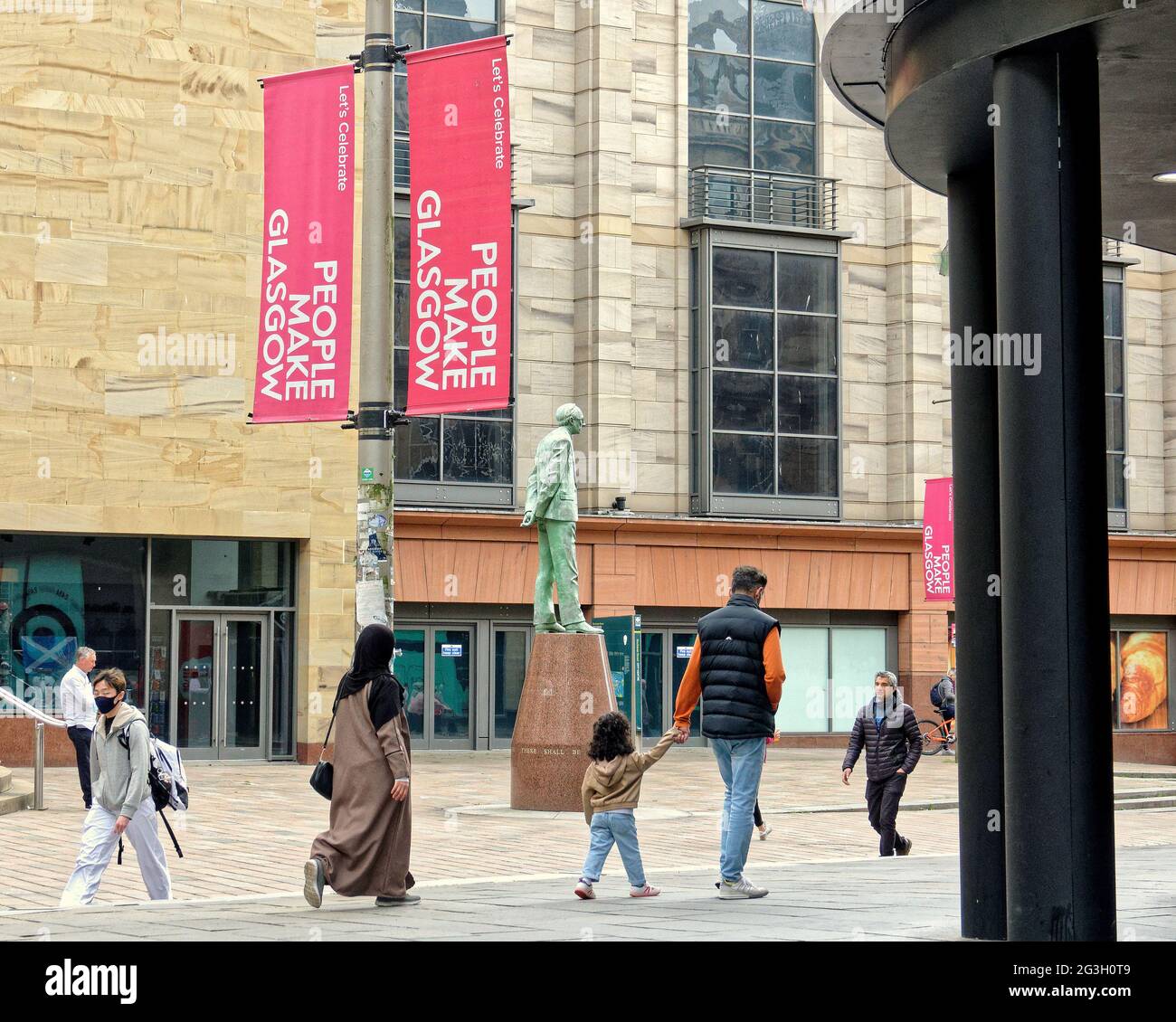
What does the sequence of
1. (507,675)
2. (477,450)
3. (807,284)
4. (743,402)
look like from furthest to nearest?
(807,284) < (743,402) < (507,675) < (477,450)

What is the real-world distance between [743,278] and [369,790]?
1002 inches

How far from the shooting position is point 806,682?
35500 mm

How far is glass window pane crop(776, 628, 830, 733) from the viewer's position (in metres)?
35.3

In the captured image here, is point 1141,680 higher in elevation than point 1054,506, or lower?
lower

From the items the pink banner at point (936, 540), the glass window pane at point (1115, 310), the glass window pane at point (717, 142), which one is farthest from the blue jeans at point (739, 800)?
the glass window pane at point (1115, 310)

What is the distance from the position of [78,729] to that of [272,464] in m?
8.76

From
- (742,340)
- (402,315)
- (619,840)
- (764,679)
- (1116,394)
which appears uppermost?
(402,315)

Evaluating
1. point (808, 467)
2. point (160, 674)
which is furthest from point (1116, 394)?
point (160, 674)

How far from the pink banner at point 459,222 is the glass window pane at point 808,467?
858 inches

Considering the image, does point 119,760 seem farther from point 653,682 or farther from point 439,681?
point 653,682

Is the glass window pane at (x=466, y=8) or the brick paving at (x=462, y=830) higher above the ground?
the glass window pane at (x=466, y=8)

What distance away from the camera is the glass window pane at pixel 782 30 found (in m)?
35.8

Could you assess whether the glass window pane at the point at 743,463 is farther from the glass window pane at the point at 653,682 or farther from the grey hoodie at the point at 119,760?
the grey hoodie at the point at 119,760

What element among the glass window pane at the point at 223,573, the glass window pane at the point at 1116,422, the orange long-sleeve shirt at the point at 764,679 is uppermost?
the glass window pane at the point at 1116,422
